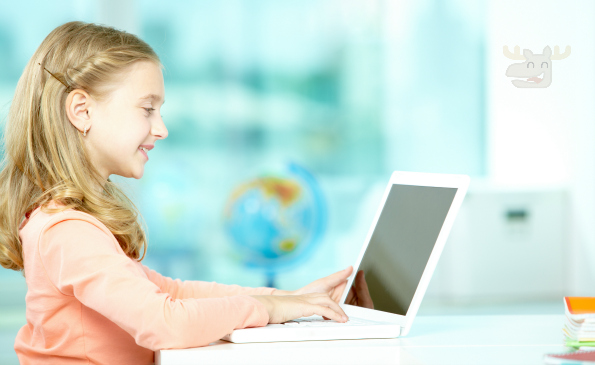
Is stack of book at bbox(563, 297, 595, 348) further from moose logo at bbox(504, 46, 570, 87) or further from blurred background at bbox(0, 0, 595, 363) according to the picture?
blurred background at bbox(0, 0, 595, 363)

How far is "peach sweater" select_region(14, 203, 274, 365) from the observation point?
2.34 ft

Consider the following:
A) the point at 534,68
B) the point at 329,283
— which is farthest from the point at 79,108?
the point at 534,68

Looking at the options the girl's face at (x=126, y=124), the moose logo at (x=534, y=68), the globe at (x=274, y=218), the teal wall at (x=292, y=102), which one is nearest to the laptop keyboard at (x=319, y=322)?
the girl's face at (x=126, y=124)

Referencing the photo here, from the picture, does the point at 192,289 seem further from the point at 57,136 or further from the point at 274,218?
the point at 274,218

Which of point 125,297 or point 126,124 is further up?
point 126,124

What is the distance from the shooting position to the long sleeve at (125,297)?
0.71 m

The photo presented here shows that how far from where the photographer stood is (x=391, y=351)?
71 centimetres

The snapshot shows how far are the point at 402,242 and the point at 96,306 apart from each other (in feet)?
1.28

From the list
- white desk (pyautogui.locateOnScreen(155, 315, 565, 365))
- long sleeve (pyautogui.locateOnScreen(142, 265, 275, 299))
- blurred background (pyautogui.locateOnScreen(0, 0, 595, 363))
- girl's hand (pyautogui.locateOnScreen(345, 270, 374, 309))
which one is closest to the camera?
white desk (pyautogui.locateOnScreen(155, 315, 565, 365))

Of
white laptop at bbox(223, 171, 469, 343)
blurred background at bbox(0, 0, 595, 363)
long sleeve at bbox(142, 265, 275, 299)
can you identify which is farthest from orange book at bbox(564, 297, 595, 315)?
blurred background at bbox(0, 0, 595, 363)

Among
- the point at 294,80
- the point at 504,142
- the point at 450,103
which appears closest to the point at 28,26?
the point at 294,80

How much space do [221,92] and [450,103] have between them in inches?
46.9

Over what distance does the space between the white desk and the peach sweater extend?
1.2 inches

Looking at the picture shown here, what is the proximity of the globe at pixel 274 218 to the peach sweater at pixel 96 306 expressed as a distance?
1.27 meters
